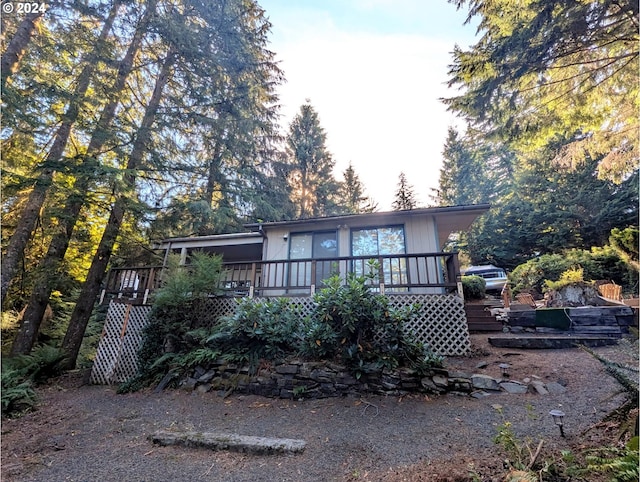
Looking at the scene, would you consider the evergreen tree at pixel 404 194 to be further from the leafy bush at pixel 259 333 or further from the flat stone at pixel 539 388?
the flat stone at pixel 539 388

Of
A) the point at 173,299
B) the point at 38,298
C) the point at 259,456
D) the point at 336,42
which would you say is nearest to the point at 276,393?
the point at 259,456

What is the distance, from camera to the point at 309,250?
885 centimetres

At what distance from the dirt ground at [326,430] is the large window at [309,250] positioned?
3944 millimetres

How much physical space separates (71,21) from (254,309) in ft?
24.4

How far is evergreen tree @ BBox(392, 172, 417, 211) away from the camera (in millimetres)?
26250

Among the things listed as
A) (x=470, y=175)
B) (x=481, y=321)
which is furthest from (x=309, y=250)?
(x=470, y=175)

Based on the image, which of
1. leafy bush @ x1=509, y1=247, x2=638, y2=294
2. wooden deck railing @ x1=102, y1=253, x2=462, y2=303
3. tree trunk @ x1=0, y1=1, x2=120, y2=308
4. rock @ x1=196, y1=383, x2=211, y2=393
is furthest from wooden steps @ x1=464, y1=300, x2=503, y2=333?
tree trunk @ x1=0, y1=1, x2=120, y2=308

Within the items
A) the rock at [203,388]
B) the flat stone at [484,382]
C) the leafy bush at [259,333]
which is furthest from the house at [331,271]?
the rock at [203,388]

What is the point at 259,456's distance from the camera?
10.4 feet

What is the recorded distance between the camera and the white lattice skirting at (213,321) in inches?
232

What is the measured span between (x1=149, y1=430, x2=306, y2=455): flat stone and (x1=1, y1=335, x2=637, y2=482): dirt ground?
0.08 meters

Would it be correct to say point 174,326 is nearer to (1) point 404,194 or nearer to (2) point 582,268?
(2) point 582,268

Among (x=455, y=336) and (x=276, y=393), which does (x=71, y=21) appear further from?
(x=455, y=336)

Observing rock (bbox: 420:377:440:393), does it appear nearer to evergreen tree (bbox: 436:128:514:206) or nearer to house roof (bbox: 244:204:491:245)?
house roof (bbox: 244:204:491:245)
